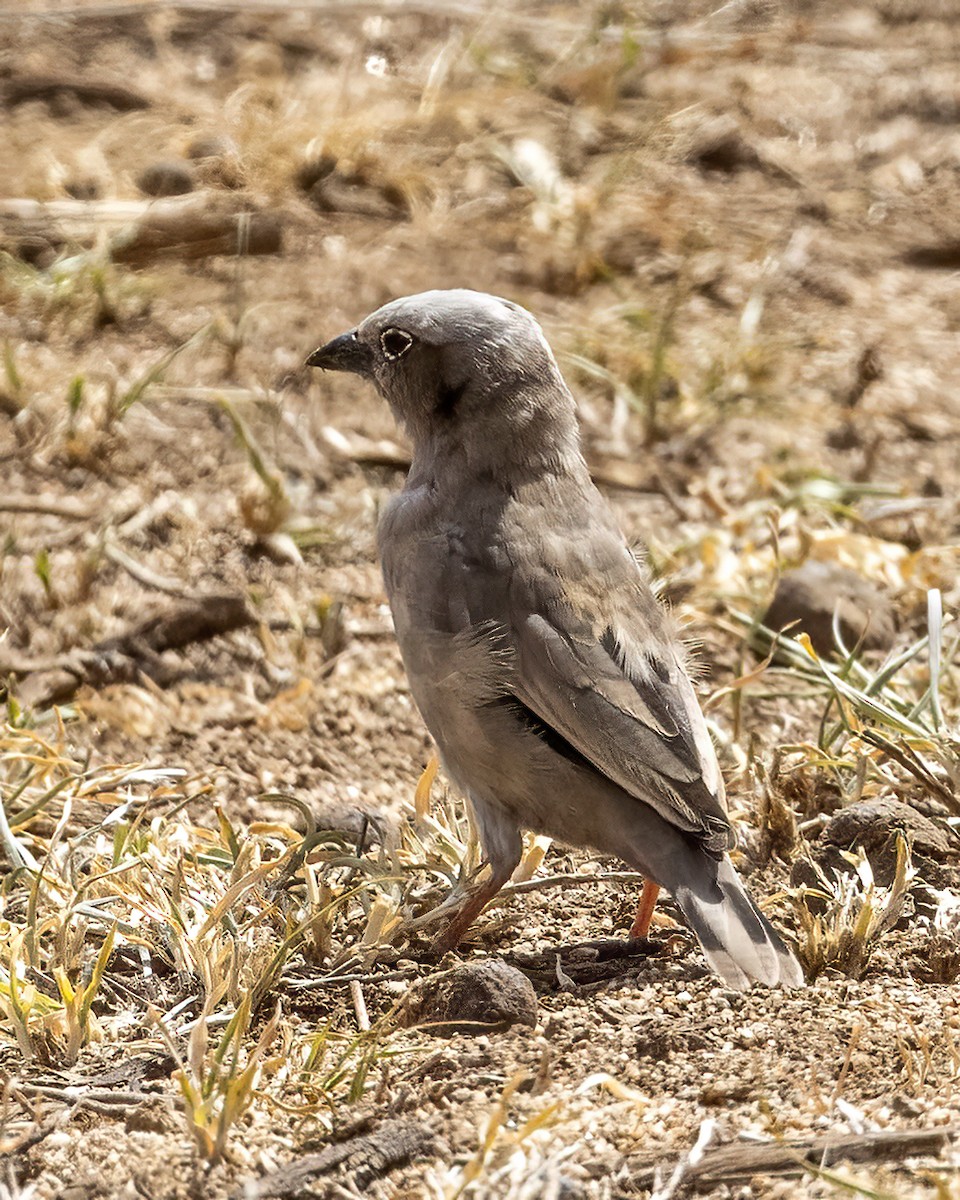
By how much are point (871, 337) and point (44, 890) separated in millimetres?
4356

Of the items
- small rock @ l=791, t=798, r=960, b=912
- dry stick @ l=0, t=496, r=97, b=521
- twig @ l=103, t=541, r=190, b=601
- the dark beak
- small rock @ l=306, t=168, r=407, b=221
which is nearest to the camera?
small rock @ l=791, t=798, r=960, b=912

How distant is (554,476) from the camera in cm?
396

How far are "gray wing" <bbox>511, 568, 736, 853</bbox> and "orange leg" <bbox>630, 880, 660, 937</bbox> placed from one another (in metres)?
0.26

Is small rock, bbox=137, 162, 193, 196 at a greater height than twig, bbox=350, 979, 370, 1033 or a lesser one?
greater

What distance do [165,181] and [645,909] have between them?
450 centimetres

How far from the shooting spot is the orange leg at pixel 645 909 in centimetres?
371

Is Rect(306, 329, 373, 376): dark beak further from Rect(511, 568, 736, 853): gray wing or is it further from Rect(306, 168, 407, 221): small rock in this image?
Rect(306, 168, 407, 221): small rock

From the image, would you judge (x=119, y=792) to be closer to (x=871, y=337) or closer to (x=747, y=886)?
(x=747, y=886)

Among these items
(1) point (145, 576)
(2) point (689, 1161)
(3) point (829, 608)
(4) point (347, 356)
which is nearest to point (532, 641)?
(4) point (347, 356)

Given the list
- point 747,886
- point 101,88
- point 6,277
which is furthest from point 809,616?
point 101,88

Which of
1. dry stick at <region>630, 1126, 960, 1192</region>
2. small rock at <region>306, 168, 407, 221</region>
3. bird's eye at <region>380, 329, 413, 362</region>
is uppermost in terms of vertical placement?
bird's eye at <region>380, 329, 413, 362</region>

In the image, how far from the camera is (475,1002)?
329 cm

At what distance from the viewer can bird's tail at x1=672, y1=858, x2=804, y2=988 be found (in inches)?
127

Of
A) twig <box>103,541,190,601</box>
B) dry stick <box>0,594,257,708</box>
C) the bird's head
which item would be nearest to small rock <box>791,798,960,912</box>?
the bird's head
